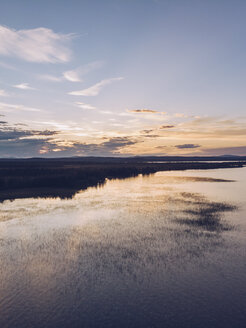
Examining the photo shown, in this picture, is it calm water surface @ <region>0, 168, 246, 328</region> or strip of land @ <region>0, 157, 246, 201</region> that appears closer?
calm water surface @ <region>0, 168, 246, 328</region>

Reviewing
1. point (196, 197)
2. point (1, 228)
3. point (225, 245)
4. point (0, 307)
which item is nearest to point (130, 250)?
point (225, 245)

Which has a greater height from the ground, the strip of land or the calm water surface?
the strip of land

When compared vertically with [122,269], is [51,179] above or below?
above

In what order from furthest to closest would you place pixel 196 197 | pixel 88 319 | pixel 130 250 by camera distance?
pixel 196 197 → pixel 130 250 → pixel 88 319

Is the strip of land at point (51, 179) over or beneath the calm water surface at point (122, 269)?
over

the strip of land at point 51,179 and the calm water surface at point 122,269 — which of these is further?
the strip of land at point 51,179

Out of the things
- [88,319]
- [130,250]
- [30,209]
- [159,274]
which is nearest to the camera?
[88,319]

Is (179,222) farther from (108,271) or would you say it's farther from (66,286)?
(66,286)

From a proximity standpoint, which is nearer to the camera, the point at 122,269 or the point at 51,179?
the point at 122,269
